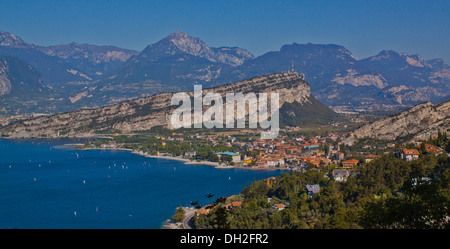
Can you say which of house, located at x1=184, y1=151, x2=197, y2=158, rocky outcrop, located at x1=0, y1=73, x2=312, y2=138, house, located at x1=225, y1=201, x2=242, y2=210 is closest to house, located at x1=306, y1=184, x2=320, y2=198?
house, located at x1=225, y1=201, x2=242, y2=210

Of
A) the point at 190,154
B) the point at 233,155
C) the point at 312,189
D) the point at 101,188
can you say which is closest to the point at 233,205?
the point at 312,189

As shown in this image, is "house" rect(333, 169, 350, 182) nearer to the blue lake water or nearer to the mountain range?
the blue lake water

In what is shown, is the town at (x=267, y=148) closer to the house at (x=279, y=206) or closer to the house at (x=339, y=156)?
the house at (x=339, y=156)
